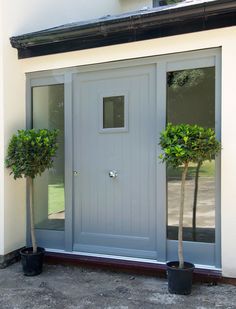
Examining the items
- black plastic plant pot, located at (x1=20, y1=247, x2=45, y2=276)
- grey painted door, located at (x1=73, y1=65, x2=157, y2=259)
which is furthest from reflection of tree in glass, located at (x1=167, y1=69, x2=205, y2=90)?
black plastic plant pot, located at (x1=20, y1=247, x2=45, y2=276)

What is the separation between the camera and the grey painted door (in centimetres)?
443

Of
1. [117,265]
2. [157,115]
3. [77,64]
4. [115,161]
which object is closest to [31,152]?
[115,161]

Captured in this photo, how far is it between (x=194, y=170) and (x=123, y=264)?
1539 mm

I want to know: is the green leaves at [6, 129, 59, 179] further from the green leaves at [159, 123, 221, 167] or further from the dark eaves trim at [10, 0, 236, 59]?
the green leaves at [159, 123, 221, 167]

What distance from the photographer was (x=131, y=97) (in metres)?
4.51

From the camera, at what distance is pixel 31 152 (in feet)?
14.1

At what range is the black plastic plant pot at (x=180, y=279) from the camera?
12.2ft

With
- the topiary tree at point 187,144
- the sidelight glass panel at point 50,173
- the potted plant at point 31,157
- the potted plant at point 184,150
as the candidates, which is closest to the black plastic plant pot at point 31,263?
the potted plant at point 31,157

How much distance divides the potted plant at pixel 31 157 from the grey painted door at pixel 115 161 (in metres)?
0.55

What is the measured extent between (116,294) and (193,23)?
3.29 metres

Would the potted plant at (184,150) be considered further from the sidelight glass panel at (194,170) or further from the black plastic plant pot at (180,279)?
the sidelight glass panel at (194,170)

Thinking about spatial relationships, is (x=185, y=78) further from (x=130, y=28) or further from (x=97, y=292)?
(x=97, y=292)

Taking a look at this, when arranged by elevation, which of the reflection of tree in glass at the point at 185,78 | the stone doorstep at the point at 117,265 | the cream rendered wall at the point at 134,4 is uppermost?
the cream rendered wall at the point at 134,4

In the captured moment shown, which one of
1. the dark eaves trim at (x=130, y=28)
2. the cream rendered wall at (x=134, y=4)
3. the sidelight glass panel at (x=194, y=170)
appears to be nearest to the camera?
the dark eaves trim at (x=130, y=28)
